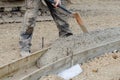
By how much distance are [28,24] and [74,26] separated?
9.21 feet

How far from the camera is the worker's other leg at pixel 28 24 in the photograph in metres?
7.35

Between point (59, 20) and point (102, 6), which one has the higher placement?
point (59, 20)

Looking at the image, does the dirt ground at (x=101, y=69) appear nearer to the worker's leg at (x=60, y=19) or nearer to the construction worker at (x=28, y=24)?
the worker's leg at (x=60, y=19)

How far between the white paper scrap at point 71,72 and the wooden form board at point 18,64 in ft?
1.84

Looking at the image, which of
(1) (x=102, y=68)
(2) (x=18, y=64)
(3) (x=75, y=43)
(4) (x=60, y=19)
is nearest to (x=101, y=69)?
(1) (x=102, y=68)

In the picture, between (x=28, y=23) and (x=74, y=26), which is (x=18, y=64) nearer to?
(x=28, y=23)

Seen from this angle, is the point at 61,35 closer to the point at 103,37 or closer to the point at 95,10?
the point at 103,37

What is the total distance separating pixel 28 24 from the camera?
7379mm

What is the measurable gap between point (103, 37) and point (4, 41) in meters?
2.13

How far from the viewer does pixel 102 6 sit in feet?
42.8

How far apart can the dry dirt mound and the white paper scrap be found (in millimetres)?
317

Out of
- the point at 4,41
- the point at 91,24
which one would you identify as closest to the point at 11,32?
the point at 4,41

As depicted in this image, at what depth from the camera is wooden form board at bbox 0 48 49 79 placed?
19.5ft

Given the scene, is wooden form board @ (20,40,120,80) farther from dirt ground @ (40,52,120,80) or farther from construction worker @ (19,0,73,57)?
construction worker @ (19,0,73,57)
